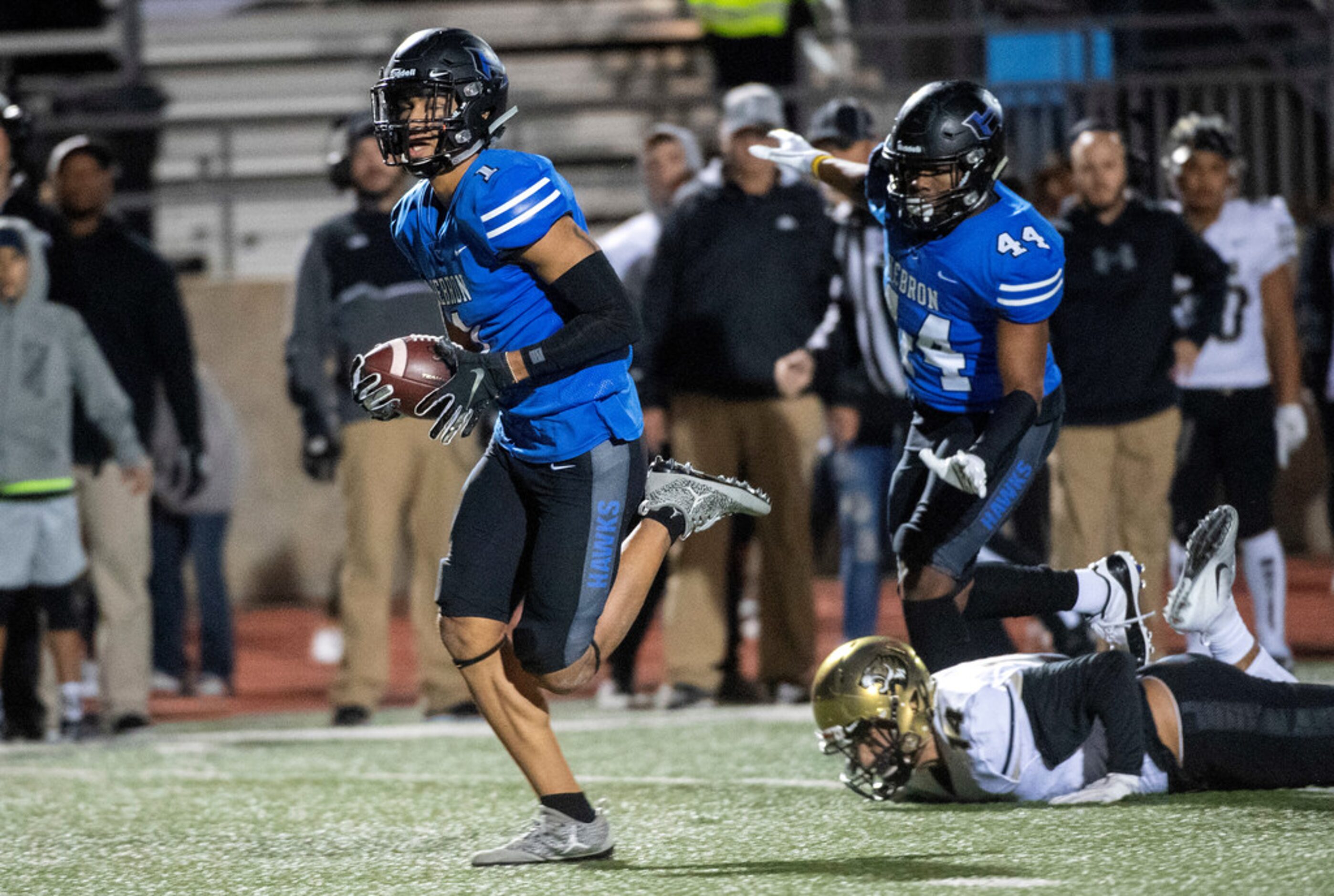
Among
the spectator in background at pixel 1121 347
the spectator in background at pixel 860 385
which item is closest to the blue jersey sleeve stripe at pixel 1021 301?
the spectator in background at pixel 860 385

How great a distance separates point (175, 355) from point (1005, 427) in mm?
3957

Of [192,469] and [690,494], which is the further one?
[192,469]

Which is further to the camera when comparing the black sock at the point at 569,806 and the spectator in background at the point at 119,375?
the spectator in background at the point at 119,375

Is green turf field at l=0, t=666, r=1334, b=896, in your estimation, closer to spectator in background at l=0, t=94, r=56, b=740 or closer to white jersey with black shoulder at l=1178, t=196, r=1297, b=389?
spectator in background at l=0, t=94, r=56, b=740

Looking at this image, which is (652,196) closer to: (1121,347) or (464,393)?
(1121,347)

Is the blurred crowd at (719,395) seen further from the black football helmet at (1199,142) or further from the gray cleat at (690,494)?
the gray cleat at (690,494)

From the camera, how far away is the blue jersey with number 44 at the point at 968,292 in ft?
16.7

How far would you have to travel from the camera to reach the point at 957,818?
4883 millimetres

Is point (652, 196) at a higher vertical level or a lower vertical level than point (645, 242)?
higher

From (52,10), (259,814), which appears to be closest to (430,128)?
(259,814)

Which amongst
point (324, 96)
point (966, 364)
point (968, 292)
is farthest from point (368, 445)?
point (324, 96)

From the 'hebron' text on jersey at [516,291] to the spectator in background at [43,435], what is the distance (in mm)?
3012

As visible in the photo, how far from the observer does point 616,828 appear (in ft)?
16.6

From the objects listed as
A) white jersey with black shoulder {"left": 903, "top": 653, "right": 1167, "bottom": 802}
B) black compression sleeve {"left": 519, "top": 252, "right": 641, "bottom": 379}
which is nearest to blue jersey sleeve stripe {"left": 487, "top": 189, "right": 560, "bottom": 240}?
black compression sleeve {"left": 519, "top": 252, "right": 641, "bottom": 379}
